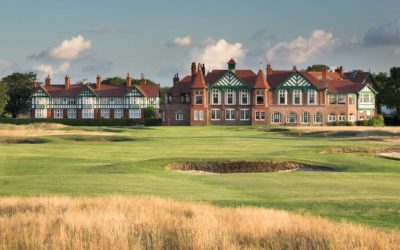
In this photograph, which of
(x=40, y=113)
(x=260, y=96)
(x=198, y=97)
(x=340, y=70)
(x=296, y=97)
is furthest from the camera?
(x=40, y=113)

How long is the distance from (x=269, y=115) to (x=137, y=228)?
89185 mm

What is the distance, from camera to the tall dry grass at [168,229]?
10500 millimetres

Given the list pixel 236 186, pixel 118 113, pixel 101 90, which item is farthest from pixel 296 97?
pixel 236 186

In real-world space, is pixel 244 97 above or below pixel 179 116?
above

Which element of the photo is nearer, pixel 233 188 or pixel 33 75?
pixel 233 188

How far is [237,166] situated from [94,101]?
314ft

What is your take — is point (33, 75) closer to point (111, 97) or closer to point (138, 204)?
point (111, 97)

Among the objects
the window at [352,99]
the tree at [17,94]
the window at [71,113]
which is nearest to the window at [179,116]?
the window at [352,99]

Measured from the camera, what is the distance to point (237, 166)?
30.8m

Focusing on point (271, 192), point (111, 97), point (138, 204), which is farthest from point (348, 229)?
point (111, 97)

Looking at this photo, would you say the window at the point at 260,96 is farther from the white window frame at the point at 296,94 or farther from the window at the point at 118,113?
the window at the point at 118,113

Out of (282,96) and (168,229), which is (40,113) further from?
(168,229)

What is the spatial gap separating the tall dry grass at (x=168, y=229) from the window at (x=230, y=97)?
86392mm

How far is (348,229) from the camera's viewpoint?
11227 mm
